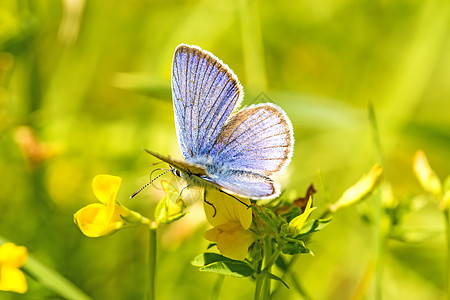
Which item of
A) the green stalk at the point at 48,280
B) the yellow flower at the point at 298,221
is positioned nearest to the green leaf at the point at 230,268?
the yellow flower at the point at 298,221

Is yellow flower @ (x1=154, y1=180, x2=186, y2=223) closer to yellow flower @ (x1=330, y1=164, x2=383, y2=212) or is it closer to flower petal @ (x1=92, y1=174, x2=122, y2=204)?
flower petal @ (x1=92, y1=174, x2=122, y2=204)

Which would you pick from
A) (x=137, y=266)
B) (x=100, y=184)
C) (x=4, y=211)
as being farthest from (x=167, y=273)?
(x=100, y=184)

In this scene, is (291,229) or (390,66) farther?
(390,66)

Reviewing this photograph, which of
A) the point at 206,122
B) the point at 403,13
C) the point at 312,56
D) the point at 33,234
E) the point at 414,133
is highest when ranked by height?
the point at 403,13

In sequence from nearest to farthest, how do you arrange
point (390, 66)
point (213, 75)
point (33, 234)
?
point (213, 75) → point (33, 234) → point (390, 66)

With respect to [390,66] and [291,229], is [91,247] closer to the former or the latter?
[291,229]

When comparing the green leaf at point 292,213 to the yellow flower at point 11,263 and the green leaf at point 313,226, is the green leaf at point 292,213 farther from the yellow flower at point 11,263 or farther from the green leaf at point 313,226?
the yellow flower at point 11,263

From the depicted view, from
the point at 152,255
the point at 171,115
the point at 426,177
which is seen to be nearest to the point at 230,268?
the point at 152,255
